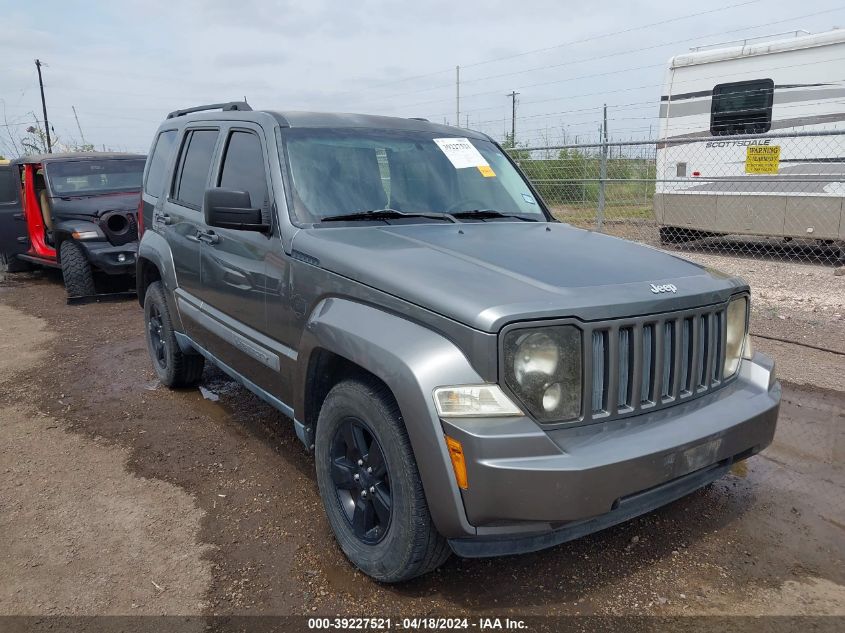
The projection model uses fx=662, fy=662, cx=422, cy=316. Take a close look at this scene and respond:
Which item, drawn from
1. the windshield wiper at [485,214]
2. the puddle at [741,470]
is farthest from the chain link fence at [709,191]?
the puddle at [741,470]

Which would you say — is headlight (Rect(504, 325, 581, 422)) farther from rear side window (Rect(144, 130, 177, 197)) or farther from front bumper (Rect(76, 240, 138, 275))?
front bumper (Rect(76, 240, 138, 275))

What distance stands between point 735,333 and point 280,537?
2230 millimetres

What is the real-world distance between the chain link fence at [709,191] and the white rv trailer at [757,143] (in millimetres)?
18

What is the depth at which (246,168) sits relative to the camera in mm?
3641

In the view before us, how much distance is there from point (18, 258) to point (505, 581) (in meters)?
10.8

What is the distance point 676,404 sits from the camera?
8.27 feet

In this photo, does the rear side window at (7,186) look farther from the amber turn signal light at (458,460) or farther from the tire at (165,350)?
the amber turn signal light at (458,460)

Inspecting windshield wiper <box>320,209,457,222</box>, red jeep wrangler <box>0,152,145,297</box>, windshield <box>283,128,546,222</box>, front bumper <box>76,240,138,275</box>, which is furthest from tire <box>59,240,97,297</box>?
windshield wiper <box>320,209,457,222</box>

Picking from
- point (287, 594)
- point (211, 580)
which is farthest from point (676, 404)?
point (211, 580)

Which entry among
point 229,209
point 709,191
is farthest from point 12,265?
point 709,191

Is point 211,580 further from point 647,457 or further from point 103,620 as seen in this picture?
point 647,457

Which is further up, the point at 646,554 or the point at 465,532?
the point at 465,532

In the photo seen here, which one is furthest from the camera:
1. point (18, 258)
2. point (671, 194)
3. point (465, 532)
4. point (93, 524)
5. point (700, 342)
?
point (671, 194)

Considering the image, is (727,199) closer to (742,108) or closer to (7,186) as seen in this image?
(742,108)
